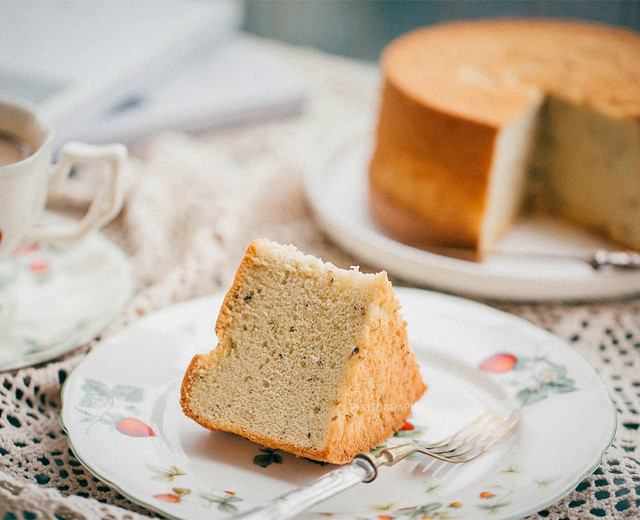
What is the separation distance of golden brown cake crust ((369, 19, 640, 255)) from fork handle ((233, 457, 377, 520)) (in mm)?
1059

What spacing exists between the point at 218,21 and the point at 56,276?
1548 mm

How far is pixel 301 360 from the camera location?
3.69 feet

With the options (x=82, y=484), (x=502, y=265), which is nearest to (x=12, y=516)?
(x=82, y=484)

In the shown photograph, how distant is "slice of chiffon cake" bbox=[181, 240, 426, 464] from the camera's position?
43.1 inches

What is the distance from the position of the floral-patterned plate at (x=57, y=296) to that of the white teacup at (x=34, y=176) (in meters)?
0.11

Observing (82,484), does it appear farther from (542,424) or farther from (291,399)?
(542,424)

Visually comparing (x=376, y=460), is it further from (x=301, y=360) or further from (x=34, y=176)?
(x=34, y=176)

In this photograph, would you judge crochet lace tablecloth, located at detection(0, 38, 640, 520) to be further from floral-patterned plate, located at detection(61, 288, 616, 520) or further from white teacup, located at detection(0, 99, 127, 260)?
white teacup, located at detection(0, 99, 127, 260)

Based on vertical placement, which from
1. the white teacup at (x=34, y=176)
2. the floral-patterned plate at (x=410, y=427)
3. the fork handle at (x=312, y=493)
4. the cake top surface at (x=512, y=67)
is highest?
the cake top surface at (x=512, y=67)

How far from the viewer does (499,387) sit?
1286 millimetres

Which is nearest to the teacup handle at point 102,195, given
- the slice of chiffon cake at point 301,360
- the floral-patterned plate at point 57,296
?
the floral-patterned plate at point 57,296

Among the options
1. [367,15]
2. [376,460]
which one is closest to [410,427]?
[376,460]

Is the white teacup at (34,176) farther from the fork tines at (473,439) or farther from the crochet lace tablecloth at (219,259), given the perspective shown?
the fork tines at (473,439)

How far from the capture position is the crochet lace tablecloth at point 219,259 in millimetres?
1139
